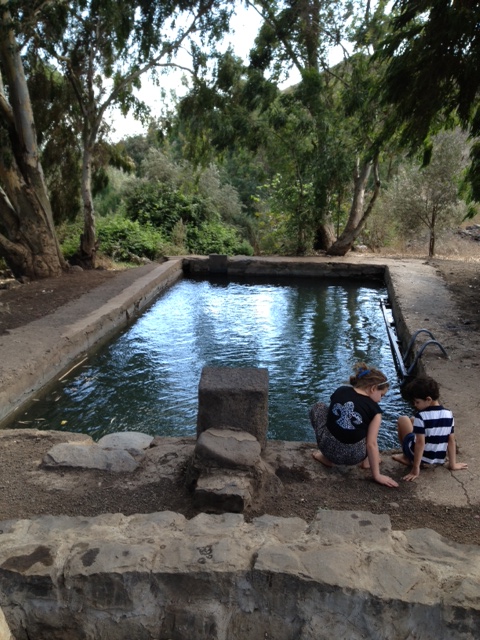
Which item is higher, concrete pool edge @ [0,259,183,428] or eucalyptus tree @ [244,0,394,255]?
eucalyptus tree @ [244,0,394,255]

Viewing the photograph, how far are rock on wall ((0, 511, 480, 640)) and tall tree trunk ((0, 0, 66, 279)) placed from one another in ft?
35.6

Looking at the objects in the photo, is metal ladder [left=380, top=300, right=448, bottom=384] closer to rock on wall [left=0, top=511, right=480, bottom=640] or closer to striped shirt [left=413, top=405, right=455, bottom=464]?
striped shirt [left=413, top=405, right=455, bottom=464]

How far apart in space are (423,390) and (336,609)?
176cm

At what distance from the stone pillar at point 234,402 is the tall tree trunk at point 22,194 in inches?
397

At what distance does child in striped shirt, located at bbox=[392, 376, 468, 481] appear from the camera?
4.04 m

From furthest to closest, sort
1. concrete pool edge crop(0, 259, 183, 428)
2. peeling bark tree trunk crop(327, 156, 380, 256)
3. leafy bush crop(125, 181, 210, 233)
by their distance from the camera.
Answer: leafy bush crop(125, 181, 210, 233) < peeling bark tree trunk crop(327, 156, 380, 256) < concrete pool edge crop(0, 259, 183, 428)

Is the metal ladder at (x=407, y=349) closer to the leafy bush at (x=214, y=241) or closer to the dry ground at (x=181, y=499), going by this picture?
the dry ground at (x=181, y=499)

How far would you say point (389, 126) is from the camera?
8969 millimetres

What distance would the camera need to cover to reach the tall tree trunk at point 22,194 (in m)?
12.2

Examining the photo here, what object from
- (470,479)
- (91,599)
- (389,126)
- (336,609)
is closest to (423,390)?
(470,479)

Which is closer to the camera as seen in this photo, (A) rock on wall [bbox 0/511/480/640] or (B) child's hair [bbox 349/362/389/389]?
(A) rock on wall [bbox 0/511/480/640]

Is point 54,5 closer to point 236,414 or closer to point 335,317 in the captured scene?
point 335,317

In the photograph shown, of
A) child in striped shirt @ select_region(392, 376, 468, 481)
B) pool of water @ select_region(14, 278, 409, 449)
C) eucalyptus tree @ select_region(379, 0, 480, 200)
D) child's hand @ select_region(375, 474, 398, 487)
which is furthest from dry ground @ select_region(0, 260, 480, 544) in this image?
eucalyptus tree @ select_region(379, 0, 480, 200)

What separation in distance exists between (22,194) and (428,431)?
1135 centimetres
